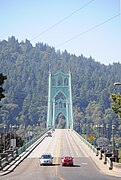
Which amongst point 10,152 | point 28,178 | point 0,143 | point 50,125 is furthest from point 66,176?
point 50,125

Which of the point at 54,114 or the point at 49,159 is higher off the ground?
the point at 54,114

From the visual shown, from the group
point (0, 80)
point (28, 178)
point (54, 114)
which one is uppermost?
point (54, 114)

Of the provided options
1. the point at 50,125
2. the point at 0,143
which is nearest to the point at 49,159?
the point at 0,143

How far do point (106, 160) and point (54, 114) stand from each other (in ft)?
488

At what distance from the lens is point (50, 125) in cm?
18912

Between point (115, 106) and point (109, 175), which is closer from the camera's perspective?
point (109, 175)

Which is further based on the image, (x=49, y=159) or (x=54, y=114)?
(x=54, y=114)

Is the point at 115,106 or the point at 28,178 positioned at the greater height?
the point at 115,106

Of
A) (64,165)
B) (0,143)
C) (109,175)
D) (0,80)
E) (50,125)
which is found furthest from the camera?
(50,125)

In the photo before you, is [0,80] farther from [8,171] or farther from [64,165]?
[64,165]

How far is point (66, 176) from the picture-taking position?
37.8m

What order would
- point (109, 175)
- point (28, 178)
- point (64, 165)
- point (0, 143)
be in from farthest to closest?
point (0, 143)
point (64, 165)
point (109, 175)
point (28, 178)

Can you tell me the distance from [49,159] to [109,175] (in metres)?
12.3

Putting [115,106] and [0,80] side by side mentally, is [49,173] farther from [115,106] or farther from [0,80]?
[115,106]
